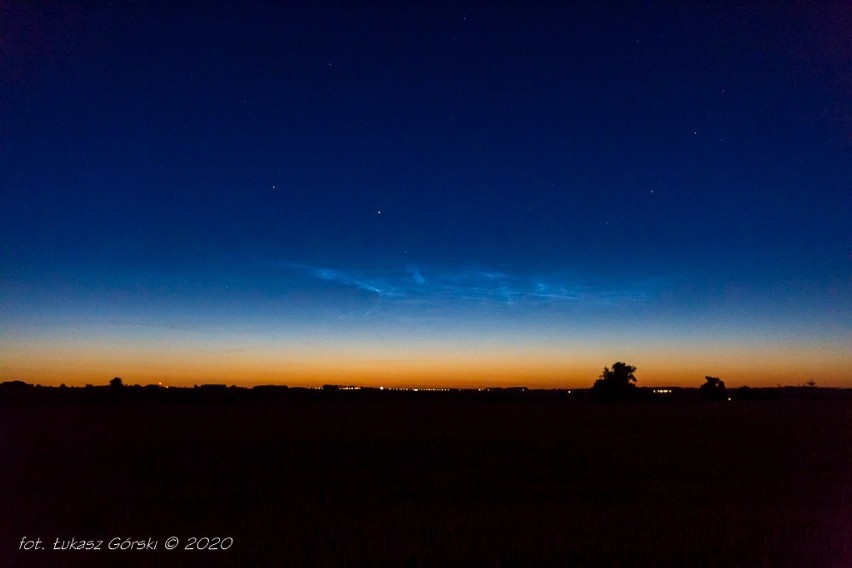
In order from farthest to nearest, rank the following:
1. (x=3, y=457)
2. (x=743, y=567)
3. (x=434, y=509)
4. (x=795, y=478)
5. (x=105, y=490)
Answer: (x=3, y=457)
(x=795, y=478)
(x=105, y=490)
(x=434, y=509)
(x=743, y=567)

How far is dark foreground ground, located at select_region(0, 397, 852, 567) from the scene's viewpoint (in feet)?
35.4

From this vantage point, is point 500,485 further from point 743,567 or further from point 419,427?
point 419,427

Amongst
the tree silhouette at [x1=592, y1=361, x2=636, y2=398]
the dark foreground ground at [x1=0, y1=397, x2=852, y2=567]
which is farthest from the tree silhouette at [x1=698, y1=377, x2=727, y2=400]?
the dark foreground ground at [x1=0, y1=397, x2=852, y2=567]

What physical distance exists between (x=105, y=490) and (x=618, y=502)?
44.0 ft

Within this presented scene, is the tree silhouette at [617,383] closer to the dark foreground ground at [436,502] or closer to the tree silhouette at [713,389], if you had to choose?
the tree silhouette at [713,389]

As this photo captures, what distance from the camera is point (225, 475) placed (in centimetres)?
1936

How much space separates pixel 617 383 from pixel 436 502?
9159 centimetres

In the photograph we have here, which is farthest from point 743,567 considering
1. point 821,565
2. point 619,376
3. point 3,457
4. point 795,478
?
point 619,376

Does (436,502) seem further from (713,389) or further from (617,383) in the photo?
(713,389)

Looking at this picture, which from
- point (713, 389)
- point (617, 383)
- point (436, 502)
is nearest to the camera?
point (436, 502)

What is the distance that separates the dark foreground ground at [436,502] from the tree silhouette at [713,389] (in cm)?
10294

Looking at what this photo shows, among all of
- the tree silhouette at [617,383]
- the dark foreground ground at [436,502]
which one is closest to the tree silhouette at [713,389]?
the tree silhouette at [617,383]

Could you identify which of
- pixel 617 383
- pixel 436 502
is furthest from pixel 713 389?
pixel 436 502

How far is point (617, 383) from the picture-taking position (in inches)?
3967
